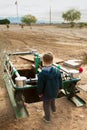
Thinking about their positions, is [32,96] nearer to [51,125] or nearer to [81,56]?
[51,125]

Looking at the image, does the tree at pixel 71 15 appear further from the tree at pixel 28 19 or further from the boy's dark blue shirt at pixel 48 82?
the boy's dark blue shirt at pixel 48 82

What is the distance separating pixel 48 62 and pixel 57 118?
121cm

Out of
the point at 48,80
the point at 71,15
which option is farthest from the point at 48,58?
the point at 71,15

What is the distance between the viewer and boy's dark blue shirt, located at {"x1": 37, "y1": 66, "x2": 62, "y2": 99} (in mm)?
3703

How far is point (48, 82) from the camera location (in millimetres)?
3727

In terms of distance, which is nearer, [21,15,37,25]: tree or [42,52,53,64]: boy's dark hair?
[42,52,53,64]: boy's dark hair

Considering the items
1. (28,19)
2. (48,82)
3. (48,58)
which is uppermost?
(28,19)

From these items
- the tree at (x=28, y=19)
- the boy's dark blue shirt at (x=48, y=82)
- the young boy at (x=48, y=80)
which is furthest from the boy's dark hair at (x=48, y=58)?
the tree at (x=28, y=19)

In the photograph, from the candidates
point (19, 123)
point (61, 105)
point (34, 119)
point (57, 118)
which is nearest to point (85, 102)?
point (61, 105)

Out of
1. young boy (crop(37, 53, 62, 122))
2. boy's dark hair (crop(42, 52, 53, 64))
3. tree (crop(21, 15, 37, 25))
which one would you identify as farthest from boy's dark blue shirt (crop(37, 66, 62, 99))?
tree (crop(21, 15, 37, 25))

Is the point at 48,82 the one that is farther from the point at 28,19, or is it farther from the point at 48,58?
the point at 28,19

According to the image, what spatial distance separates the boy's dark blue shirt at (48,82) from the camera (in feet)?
A: 12.1

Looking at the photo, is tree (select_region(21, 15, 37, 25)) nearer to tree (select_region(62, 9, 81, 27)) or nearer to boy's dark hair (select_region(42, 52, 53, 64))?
tree (select_region(62, 9, 81, 27))

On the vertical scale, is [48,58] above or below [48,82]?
above
